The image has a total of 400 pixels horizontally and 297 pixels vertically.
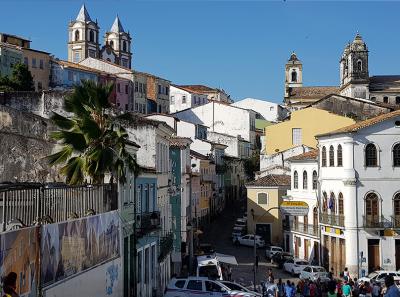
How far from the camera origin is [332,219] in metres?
50.3

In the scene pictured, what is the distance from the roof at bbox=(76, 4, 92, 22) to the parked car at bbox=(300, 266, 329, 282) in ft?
383

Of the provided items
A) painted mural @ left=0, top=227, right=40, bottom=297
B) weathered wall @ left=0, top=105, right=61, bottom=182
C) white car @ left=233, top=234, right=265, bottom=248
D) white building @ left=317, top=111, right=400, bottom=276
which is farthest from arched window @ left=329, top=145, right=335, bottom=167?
painted mural @ left=0, top=227, right=40, bottom=297

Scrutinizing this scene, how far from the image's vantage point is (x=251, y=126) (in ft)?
346

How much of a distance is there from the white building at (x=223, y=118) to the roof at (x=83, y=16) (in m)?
61.3

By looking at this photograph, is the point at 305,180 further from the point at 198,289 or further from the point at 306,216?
the point at 198,289

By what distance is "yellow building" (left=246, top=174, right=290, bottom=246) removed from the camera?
6450cm

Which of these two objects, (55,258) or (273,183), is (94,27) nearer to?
(273,183)

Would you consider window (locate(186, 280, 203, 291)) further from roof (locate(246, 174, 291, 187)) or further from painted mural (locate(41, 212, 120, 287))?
roof (locate(246, 174, 291, 187))

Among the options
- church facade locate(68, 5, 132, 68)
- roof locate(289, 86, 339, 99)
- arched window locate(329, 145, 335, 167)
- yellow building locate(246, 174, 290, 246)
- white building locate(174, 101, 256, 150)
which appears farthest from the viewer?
church facade locate(68, 5, 132, 68)

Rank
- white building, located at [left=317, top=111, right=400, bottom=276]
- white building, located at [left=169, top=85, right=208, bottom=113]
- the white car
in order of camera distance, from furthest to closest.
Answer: white building, located at [left=169, top=85, right=208, bottom=113] → the white car → white building, located at [left=317, top=111, right=400, bottom=276]

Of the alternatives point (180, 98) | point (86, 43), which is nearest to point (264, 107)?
point (180, 98)

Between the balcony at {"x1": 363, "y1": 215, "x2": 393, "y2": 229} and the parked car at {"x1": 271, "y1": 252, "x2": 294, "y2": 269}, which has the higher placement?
the balcony at {"x1": 363, "y1": 215, "x2": 393, "y2": 229}

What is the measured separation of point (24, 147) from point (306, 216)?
1279 inches

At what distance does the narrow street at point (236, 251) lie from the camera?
4919cm
